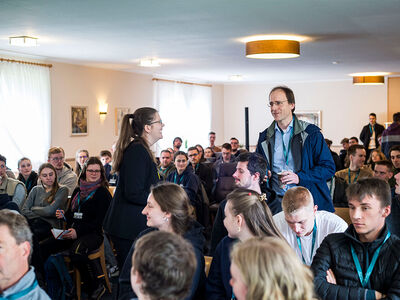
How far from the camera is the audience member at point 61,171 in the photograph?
6.33 metres

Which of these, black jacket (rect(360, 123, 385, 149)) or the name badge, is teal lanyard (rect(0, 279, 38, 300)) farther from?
black jacket (rect(360, 123, 385, 149))

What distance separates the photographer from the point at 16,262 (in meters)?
2.13

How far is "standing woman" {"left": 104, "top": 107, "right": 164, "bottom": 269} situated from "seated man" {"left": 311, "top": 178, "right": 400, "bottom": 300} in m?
1.29

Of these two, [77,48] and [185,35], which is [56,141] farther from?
[185,35]

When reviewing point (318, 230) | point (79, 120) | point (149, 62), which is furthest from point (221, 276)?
point (79, 120)

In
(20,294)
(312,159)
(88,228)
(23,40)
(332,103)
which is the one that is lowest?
(88,228)

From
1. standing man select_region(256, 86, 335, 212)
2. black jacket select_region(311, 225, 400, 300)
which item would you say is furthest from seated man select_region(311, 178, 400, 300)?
standing man select_region(256, 86, 335, 212)

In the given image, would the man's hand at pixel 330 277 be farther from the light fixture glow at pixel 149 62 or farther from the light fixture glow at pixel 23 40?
the light fixture glow at pixel 149 62

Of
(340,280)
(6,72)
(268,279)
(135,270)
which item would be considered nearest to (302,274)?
(268,279)

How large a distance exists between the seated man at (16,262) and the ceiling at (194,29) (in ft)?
10.5

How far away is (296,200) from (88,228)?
252 cm

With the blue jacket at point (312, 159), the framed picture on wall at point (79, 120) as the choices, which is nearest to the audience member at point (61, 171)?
the framed picture on wall at point (79, 120)

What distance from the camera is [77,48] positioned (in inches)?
322

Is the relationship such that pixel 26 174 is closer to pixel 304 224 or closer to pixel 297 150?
pixel 297 150
